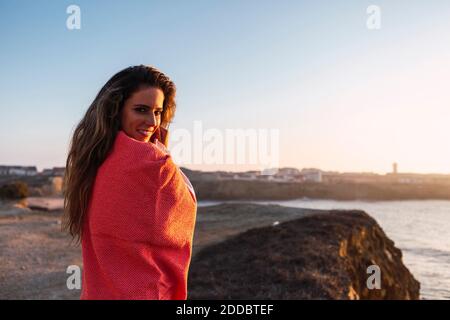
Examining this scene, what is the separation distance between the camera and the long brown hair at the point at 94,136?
6.48 ft

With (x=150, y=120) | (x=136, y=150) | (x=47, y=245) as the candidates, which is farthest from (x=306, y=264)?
(x=47, y=245)

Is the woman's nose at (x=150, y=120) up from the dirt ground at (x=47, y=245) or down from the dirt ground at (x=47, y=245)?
up

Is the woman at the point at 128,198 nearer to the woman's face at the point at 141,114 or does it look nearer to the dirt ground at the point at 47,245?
the woman's face at the point at 141,114

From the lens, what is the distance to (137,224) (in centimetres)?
189

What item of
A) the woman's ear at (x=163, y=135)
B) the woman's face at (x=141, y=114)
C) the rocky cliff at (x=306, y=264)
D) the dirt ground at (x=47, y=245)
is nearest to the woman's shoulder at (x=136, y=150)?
the woman's face at (x=141, y=114)

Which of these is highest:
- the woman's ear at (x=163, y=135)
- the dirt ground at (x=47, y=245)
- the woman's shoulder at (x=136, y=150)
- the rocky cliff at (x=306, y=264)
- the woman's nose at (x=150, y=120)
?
the woman's nose at (x=150, y=120)

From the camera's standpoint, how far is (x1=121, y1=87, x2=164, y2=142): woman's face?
6.70 feet

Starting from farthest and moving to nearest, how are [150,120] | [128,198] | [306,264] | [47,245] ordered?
[47,245], [306,264], [150,120], [128,198]

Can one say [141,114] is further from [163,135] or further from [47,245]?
[47,245]

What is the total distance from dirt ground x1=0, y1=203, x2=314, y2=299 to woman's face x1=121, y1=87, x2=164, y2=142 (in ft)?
24.0

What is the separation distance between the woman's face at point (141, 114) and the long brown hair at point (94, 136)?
0.03 m

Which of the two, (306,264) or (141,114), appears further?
(306,264)

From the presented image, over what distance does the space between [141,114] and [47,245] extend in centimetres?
1389
